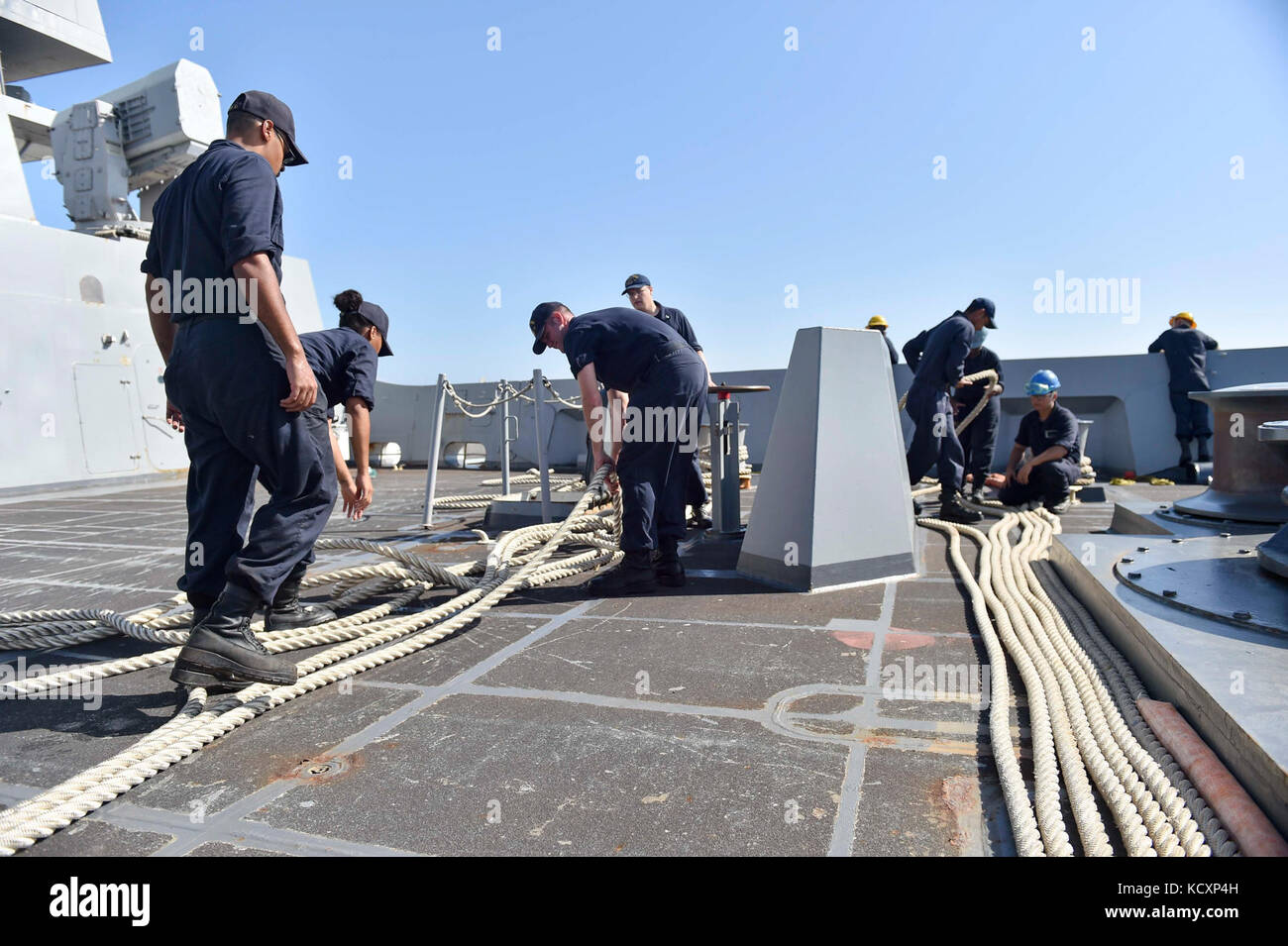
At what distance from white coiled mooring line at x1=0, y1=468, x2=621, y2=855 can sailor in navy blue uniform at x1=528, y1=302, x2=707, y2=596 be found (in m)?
0.24

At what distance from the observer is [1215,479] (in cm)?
401

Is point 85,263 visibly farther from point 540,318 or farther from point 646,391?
point 646,391

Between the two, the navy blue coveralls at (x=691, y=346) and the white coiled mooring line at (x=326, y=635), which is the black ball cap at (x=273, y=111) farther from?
the navy blue coveralls at (x=691, y=346)

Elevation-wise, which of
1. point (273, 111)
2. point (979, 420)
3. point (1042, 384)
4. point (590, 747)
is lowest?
point (590, 747)

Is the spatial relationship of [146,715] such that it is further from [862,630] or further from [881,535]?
[881,535]

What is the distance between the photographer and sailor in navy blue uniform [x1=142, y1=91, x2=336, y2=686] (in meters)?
2.22

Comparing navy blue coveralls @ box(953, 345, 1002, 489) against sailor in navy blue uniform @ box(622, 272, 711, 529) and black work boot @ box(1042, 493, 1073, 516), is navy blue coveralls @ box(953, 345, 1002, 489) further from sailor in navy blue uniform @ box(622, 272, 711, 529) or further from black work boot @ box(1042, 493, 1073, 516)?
sailor in navy blue uniform @ box(622, 272, 711, 529)

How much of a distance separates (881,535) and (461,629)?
202 centimetres

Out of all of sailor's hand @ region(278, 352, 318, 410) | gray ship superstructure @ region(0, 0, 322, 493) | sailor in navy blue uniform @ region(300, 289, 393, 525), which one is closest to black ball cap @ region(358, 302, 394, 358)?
sailor in navy blue uniform @ region(300, 289, 393, 525)

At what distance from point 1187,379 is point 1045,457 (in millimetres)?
4561

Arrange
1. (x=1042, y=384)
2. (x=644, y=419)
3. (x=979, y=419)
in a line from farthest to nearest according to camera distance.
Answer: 1. (x=979, y=419)
2. (x=1042, y=384)
3. (x=644, y=419)

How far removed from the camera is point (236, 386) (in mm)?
2238

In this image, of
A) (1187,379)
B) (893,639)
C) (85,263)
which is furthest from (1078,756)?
(85,263)
